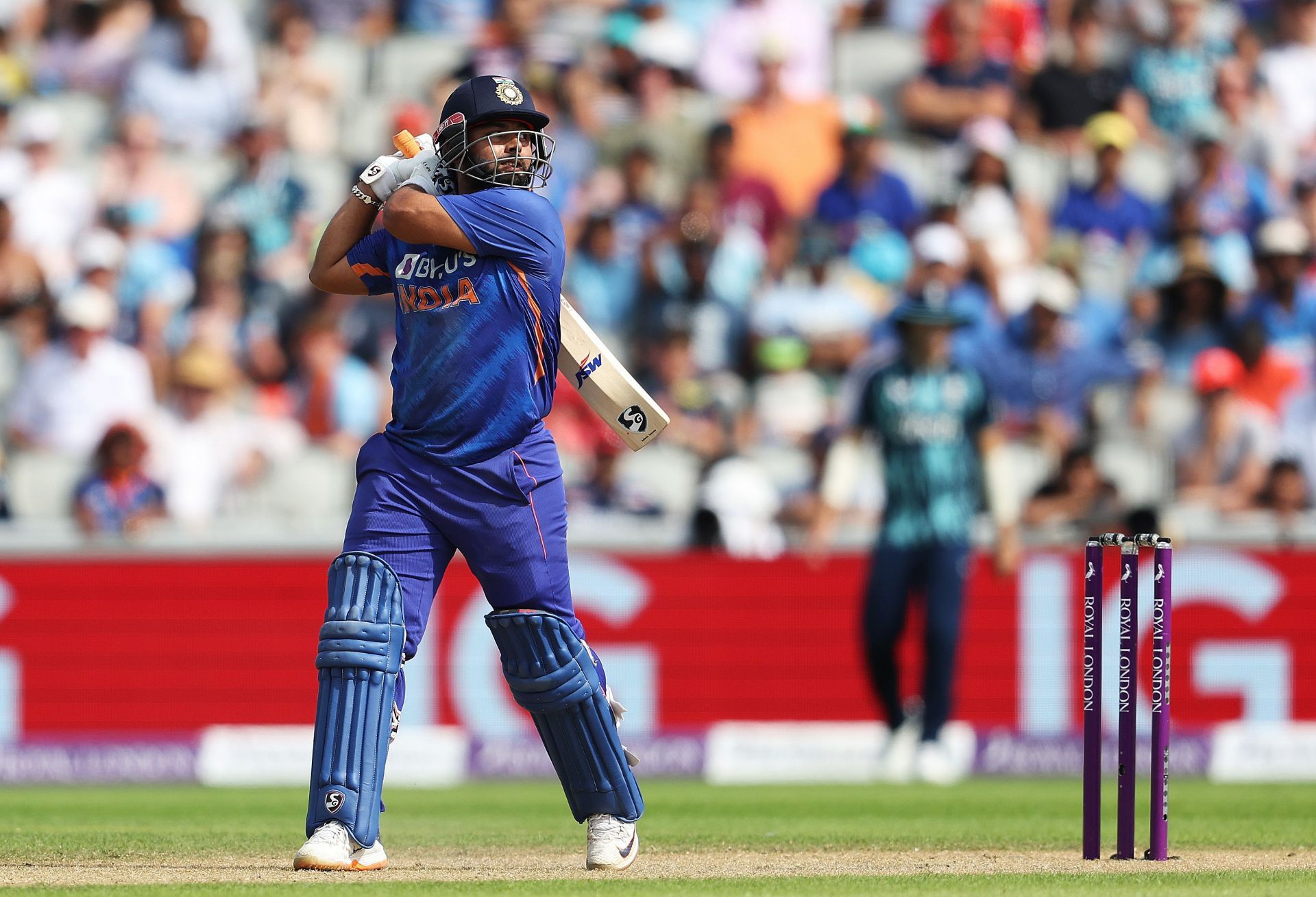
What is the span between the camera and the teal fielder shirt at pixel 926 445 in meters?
10.7

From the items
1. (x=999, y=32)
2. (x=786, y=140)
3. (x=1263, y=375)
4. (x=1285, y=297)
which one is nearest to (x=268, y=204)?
(x=786, y=140)

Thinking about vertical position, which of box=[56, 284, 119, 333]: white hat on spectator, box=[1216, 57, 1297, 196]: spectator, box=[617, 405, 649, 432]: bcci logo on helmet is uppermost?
box=[1216, 57, 1297, 196]: spectator

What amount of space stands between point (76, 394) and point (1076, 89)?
23.6ft

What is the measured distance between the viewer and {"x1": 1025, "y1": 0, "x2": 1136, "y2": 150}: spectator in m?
15.4

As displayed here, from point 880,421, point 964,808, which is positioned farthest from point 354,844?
point 880,421

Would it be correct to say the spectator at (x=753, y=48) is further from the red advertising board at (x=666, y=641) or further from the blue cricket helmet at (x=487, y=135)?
the blue cricket helmet at (x=487, y=135)

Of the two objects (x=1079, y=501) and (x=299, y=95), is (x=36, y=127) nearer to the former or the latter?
(x=299, y=95)

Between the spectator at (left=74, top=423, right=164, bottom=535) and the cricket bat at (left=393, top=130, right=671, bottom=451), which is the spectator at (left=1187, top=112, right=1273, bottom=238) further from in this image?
the cricket bat at (left=393, top=130, right=671, bottom=451)

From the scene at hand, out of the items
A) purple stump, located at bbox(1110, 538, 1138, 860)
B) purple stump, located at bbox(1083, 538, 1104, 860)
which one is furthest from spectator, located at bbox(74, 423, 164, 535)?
purple stump, located at bbox(1110, 538, 1138, 860)

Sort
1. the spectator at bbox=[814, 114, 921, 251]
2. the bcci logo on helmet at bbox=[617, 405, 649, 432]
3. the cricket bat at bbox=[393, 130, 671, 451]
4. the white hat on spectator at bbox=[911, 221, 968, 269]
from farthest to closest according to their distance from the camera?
1. the spectator at bbox=[814, 114, 921, 251]
2. the white hat on spectator at bbox=[911, 221, 968, 269]
3. the bcci logo on helmet at bbox=[617, 405, 649, 432]
4. the cricket bat at bbox=[393, 130, 671, 451]

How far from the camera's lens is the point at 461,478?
19.3 ft

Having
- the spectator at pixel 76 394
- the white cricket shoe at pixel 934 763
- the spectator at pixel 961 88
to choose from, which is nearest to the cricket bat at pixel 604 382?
the white cricket shoe at pixel 934 763

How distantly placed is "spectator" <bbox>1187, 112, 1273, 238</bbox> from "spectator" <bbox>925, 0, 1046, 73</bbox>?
1.53 metres

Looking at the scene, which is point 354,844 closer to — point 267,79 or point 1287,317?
point 1287,317
